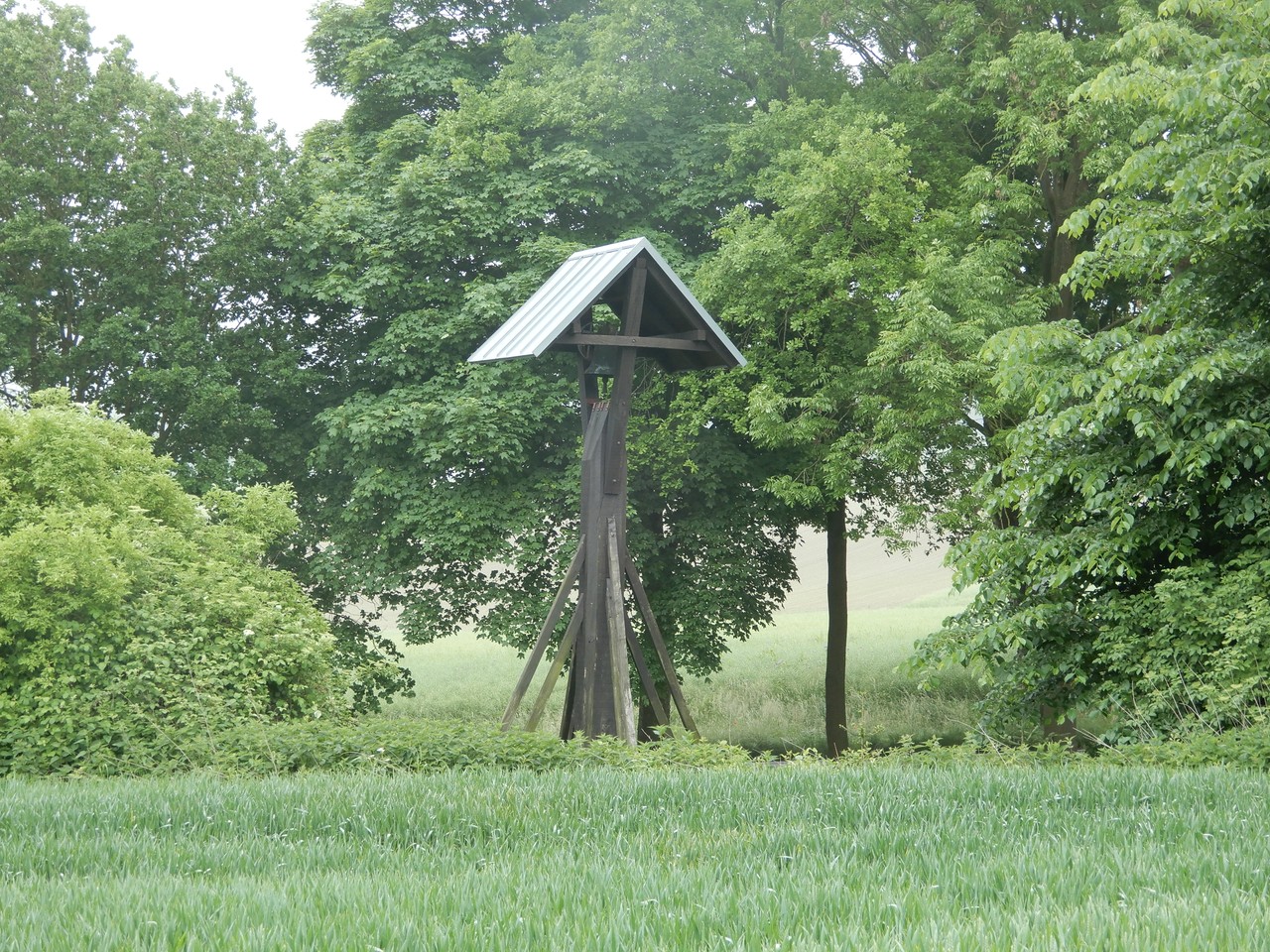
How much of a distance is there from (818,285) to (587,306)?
21.6 feet

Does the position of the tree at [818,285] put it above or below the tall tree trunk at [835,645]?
above

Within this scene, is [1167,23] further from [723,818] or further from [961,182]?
[723,818]

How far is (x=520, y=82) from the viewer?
2003cm

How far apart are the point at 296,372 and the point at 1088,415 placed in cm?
1400

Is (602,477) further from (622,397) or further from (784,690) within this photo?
(784,690)

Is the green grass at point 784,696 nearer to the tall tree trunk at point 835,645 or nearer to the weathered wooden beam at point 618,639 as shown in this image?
the tall tree trunk at point 835,645

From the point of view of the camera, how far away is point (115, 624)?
11.2 meters

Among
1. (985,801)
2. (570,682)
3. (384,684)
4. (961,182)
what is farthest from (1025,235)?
(985,801)

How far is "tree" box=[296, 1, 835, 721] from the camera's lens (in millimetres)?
18500

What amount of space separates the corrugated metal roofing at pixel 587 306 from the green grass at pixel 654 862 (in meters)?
5.37

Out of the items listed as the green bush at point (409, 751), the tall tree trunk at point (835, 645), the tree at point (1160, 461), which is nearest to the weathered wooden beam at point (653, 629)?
the green bush at point (409, 751)

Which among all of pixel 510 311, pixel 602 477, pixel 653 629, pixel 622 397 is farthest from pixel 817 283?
pixel 653 629

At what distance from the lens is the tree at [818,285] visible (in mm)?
16562

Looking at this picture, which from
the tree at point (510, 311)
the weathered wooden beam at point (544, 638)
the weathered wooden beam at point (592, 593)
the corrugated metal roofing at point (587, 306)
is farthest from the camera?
the tree at point (510, 311)
